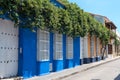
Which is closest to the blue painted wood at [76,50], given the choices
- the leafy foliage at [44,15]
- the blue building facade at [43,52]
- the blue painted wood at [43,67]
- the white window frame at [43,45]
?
the blue building facade at [43,52]

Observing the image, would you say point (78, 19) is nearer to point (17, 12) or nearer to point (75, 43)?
point (75, 43)

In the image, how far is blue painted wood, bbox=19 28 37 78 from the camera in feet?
54.2

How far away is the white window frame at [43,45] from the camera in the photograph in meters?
18.8

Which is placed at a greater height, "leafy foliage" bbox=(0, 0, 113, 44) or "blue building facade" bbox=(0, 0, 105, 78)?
"leafy foliage" bbox=(0, 0, 113, 44)

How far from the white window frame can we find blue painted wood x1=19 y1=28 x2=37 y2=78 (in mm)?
491

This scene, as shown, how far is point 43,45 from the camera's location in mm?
19625

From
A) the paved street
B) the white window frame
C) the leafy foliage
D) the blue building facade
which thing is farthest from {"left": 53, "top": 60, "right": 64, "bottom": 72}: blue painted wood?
the leafy foliage

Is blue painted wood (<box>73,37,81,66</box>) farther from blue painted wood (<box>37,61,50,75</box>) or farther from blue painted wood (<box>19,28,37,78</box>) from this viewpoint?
blue painted wood (<box>19,28,37,78</box>)

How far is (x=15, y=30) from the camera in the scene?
53.1 feet

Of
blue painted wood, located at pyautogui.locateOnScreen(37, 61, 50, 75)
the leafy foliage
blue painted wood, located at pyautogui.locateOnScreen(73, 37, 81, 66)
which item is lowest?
blue painted wood, located at pyautogui.locateOnScreen(37, 61, 50, 75)

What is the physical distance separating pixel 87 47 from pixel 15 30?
1890 cm

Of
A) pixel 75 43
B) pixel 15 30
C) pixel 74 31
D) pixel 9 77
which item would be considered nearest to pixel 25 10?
pixel 15 30

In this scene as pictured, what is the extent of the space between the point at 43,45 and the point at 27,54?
2.66 metres

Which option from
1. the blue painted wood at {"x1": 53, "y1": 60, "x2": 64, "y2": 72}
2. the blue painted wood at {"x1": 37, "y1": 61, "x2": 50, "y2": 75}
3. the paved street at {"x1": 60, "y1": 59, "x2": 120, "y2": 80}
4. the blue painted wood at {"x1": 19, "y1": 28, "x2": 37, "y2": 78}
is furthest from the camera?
the blue painted wood at {"x1": 53, "y1": 60, "x2": 64, "y2": 72}
